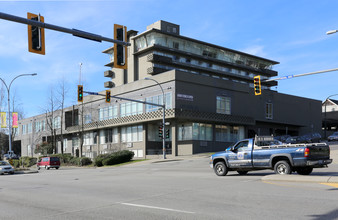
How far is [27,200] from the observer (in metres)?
11.7

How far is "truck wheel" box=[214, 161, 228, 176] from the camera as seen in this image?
1828 cm

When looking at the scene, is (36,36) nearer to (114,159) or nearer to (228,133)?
(114,159)

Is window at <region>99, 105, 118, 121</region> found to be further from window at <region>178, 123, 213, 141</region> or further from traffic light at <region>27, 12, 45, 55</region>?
traffic light at <region>27, 12, 45, 55</region>

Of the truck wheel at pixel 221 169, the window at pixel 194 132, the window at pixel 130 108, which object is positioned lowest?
the truck wheel at pixel 221 169

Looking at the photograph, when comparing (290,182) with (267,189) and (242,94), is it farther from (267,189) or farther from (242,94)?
(242,94)

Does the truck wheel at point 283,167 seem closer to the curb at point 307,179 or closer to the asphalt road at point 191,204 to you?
the curb at point 307,179

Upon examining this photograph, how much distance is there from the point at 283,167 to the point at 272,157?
0.65 metres

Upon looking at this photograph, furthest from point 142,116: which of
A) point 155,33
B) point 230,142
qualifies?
point 155,33

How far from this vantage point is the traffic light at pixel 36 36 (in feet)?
36.7

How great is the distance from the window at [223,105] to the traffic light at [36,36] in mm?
42819

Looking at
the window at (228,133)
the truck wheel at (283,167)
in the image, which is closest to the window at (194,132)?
the window at (228,133)

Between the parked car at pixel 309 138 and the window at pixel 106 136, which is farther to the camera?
the window at pixel 106 136

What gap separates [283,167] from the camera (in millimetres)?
15867

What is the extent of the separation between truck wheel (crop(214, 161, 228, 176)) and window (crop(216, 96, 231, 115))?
3430 cm
